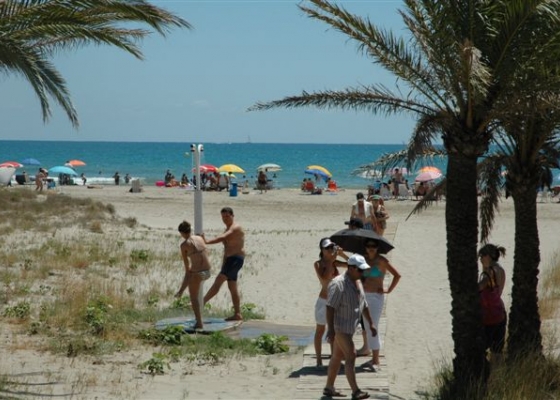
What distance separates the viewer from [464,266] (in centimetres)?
819

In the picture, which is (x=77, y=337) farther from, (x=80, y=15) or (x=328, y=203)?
(x=328, y=203)

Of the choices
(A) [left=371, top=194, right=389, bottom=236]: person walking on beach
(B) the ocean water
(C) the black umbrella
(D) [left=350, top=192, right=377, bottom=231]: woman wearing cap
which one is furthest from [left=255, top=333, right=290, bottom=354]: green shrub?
(B) the ocean water

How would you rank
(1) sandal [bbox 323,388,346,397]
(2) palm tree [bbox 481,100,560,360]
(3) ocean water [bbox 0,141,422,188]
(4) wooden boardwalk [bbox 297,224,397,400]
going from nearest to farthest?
1. (1) sandal [bbox 323,388,346,397]
2. (4) wooden boardwalk [bbox 297,224,397,400]
3. (2) palm tree [bbox 481,100,560,360]
4. (3) ocean water [bbox 0,141,422,188]

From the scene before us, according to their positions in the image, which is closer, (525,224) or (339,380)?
(339,380)

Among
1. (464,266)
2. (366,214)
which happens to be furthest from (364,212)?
(464,266)

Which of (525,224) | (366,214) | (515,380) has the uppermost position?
(525,224)

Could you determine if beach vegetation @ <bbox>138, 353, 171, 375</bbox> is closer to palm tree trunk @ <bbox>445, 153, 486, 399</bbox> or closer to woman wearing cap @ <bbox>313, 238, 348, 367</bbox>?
woman wearing cap @ <bbox>313, 238, 348, 367</bbox>

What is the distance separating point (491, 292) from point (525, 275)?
963 mm

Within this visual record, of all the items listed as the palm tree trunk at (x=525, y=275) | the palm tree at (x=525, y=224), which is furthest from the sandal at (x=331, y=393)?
the palm tree trunk at (x=525, y=275)

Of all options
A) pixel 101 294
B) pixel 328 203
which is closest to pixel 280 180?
pixel 328 203

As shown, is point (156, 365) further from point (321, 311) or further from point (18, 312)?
point (18, 312)

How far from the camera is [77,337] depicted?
35.1ft

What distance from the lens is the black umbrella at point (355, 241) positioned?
9.56 meters

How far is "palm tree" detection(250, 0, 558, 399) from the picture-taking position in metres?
7.90
